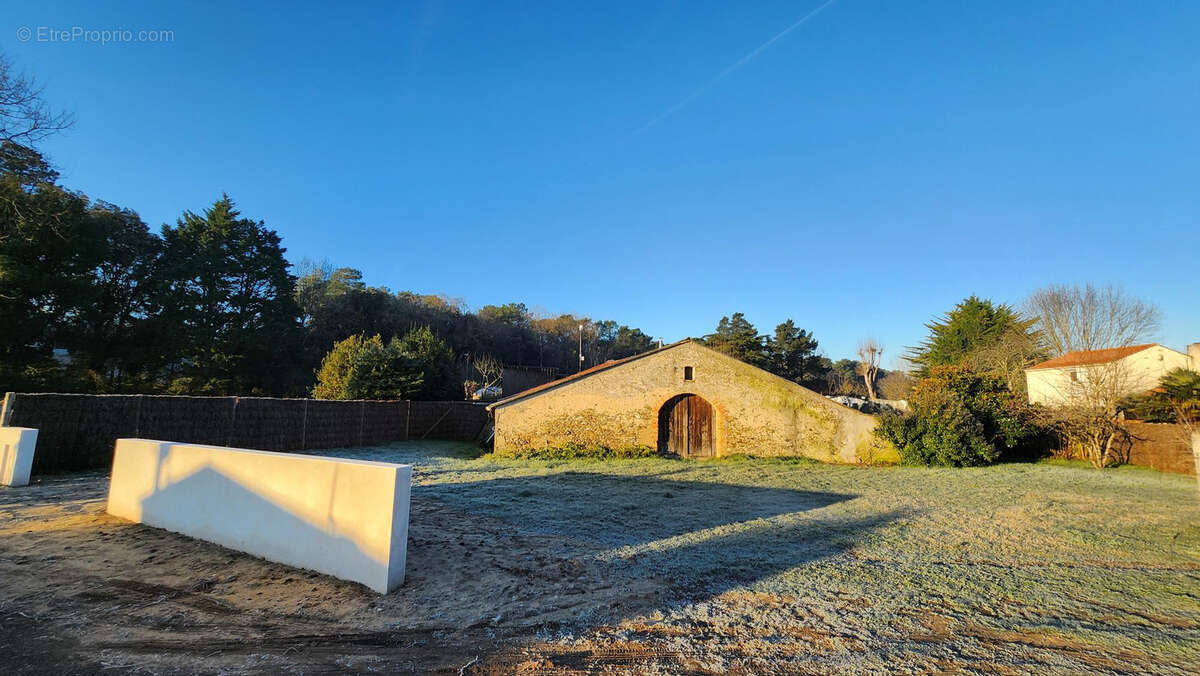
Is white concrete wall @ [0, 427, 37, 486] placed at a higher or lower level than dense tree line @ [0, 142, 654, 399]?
lower

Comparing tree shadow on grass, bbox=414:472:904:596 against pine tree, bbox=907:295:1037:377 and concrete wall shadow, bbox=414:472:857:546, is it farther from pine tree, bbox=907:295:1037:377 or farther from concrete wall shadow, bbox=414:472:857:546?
pine tree, bbox=907:295:1037:377

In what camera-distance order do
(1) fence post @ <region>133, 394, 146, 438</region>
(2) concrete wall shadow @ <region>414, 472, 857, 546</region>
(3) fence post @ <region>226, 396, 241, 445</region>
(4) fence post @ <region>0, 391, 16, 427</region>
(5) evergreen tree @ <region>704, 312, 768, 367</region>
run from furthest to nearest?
(5) evergreen tree @ <region>704, 312, 768, 367</region> → (3) fence post @ <region>226, 396, 241, 445</region> → (1) fence post @ <region>133, 394, 146, 438</region> → (4) fence post @ <region>0, 391, 16, 427</region> → (2) concrete wall shadow @ <region>414, 472, 857, 546</region>

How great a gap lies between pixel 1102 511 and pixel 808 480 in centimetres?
517

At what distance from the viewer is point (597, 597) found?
14.9ft

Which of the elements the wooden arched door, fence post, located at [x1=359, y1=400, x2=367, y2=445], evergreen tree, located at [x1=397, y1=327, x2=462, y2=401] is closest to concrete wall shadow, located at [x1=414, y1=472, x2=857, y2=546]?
the wooden arched door

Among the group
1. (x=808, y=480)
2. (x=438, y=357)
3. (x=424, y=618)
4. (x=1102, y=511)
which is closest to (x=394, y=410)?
(x=438, y=357)

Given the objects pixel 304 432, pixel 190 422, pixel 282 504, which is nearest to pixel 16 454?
pixel 190 422

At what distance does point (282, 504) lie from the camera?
17.3ft

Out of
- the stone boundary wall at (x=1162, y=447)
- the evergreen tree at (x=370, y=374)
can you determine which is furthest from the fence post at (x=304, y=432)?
the stone boundary wall at (x=1162, y=447)

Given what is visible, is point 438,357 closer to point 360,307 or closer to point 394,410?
point 394,410

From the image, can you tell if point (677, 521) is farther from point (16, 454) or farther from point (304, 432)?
point (304, 432)

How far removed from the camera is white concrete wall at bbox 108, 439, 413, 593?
180 inches

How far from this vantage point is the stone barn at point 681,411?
52.2 ft

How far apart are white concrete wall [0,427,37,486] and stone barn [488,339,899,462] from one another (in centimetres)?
998
